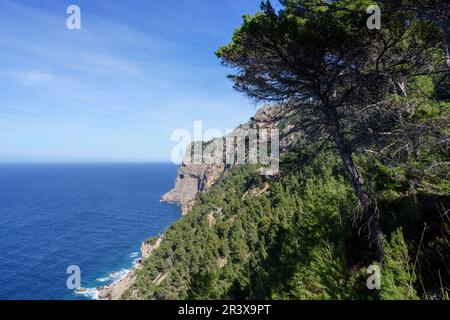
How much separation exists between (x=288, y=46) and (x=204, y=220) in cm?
7116

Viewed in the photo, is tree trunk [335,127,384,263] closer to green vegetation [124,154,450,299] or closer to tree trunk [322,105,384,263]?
tree trunk [322,105,384,263]

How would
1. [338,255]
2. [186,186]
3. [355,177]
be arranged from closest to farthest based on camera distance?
1. [338,255]
2. [355,177]
3. [186,186]

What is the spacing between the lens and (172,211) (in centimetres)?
14512

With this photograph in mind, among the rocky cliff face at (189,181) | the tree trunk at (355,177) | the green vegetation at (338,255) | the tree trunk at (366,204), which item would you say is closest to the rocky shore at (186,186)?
the rocky cliff face at (189,181)

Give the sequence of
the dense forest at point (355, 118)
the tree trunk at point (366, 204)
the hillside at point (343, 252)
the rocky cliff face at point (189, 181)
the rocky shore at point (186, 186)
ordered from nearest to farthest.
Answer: the hillside at point (343, 252)
the dense forest at point (355, 118)
the tree trunk at point (366, 204)
the rocky shore at point (186, 186)
the rocky cliff face at point (189, 181)

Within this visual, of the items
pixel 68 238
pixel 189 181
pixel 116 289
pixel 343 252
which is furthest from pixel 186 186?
pixel 343 252

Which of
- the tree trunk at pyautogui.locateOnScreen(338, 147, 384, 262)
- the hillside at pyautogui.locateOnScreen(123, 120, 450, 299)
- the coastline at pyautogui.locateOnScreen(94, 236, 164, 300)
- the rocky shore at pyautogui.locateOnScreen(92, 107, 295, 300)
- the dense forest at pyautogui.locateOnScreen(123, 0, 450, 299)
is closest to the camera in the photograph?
the hillside at pyautogui.locateOnScreen(123, 120, 450, 299)

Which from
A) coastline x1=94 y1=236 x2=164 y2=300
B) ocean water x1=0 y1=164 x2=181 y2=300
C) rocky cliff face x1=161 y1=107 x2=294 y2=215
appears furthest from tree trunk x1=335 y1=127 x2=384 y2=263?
rocky cliff face x1=161 y1=107 x2=294 y2=215

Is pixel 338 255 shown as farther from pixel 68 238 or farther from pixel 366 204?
pixel 68 238

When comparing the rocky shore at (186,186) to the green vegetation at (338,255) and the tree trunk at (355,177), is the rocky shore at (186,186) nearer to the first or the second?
the tree trunk at (355,177)

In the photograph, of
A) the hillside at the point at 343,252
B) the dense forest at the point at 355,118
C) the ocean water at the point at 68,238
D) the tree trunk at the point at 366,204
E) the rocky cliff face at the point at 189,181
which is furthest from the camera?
the rocky cliff face at the point at 189,181

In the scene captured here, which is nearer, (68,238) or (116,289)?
(116,289)
